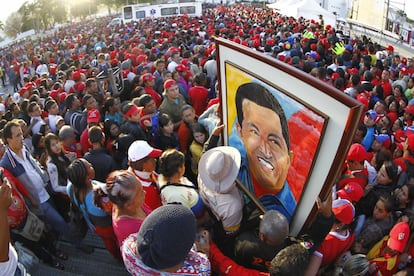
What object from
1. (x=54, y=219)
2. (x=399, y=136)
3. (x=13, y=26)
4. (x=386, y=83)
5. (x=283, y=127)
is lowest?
(x=13, y=26)

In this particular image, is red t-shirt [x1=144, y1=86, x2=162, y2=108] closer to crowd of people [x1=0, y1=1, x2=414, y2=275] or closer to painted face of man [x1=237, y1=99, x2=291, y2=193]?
crowd of people [x1=0, y1=1, x2=414, y2=275]

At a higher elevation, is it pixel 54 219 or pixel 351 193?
pixel 351 193

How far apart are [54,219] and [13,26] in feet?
245

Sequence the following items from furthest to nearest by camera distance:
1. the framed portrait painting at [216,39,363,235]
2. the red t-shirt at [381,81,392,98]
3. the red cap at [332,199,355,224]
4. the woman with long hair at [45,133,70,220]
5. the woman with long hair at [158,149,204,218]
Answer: the red t-shirt at [381,81,392,98] → the woman with long hair at [45,133,70,220] → the woman with long hair at [158,149,204,218] → the red cap at [332,199,355,224] → the framed portrait painting at [216,39,363,235]

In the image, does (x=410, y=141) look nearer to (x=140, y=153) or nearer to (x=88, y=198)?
(x=140, y=153)

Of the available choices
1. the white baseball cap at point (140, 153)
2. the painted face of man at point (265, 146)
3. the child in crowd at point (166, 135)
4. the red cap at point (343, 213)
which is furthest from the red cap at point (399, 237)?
the child in crowd at point (166, 135)

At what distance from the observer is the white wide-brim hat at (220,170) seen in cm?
259

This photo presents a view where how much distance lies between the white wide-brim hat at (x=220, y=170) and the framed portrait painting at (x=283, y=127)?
7.4 inches

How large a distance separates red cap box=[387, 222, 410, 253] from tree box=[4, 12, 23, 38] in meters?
72.4

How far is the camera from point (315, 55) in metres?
10.0

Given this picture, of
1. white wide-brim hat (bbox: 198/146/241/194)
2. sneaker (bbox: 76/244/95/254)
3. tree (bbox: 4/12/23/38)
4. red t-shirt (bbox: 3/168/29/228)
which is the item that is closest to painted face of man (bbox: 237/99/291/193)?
white wide-brim hat (bbox: 198/146/241/194)

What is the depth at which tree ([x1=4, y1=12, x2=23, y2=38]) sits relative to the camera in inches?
2507

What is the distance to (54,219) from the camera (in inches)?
144

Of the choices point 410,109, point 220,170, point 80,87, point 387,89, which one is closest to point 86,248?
point 220,170
